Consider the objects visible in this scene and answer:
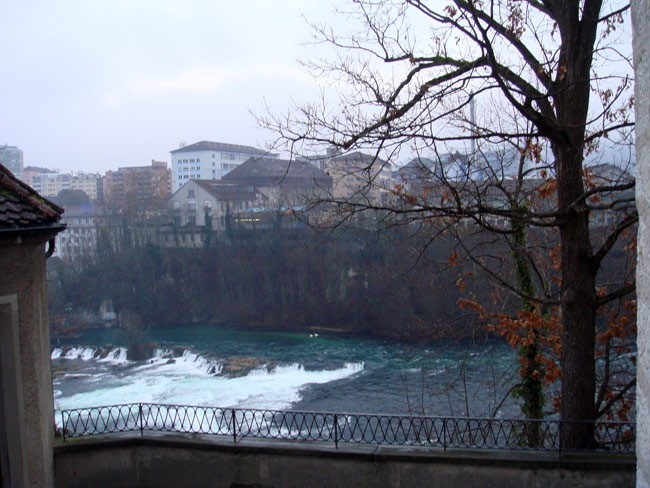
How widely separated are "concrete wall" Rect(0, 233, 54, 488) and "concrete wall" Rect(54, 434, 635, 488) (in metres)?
0.38

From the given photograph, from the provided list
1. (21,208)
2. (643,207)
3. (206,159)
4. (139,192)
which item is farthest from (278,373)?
(206,159)

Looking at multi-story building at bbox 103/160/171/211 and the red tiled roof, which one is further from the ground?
multi-story building at bbox 103/160/171/211

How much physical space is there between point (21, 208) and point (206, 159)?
285 feet

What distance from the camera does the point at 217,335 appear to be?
41.0m

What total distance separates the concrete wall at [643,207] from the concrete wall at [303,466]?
2.76 metres

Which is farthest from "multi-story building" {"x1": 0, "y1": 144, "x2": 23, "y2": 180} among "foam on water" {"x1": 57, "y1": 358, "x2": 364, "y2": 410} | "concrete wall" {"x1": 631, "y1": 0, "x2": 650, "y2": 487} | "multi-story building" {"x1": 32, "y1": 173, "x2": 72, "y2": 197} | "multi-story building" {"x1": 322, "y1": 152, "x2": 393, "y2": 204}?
"concrete wall" {"x1": 631, "y1": 0, "x2": 650, "y2": 487}

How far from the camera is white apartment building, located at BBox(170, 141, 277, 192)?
8950 centimetres

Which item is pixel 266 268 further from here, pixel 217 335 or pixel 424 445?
pixel 424 445

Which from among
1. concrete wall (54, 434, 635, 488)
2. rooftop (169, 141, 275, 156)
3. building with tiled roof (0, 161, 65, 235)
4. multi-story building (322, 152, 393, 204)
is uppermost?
rooftop (169, 141, 275, 156)

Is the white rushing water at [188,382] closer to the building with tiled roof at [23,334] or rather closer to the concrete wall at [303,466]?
the concrete wall at [303,466]

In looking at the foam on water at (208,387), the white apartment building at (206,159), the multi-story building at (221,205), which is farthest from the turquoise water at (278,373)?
the white apartment building at (206,159)

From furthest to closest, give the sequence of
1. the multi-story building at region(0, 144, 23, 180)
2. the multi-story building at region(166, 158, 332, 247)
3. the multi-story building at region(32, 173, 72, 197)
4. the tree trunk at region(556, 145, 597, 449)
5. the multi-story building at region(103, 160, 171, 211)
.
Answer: the multi-story building at region(32, 173, 72, 197) < the multi-story building at region(0, 144, 23, 180) < the multi-story building at region(103, 160, 171, 211) < the multi-story building at region(166, 158, 332, 247) < the tree trunk at region(556, 145, 597, 449)

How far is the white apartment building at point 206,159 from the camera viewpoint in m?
89.5

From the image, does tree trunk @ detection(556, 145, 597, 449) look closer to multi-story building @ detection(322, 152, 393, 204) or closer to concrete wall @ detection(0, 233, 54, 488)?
multi-story building @ detection(322, 152, 393, 204)
